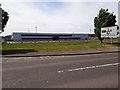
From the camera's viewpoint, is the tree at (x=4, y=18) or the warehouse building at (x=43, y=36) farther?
the warehouse building at (x=43, y=36)

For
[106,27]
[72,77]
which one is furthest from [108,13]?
[72,77]

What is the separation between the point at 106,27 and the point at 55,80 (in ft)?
116

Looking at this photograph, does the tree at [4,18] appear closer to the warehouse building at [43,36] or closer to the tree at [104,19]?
the tree at [104,19]

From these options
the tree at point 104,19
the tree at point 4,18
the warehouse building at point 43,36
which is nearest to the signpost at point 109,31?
the tree at point 104,19

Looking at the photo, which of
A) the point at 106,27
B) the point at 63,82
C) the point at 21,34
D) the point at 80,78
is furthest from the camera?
the point at 21,34

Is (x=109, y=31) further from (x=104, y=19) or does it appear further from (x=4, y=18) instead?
(x=4, y=18)

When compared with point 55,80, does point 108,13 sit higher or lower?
higher

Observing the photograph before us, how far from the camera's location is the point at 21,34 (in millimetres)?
117062

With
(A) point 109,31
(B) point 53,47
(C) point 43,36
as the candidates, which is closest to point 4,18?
(B) point 53,47

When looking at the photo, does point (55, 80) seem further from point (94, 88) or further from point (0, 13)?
point (0, 13)

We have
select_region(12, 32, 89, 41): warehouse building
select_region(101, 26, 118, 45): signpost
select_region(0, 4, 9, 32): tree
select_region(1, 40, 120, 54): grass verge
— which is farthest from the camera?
select_region(12, 32, 89, 41): warehouse building

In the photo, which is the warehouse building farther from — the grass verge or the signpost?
the signpost

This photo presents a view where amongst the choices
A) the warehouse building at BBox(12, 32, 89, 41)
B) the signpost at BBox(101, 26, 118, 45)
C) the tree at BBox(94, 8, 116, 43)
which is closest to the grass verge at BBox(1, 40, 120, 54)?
the signpost at BBox(101, 26, 118, 45)

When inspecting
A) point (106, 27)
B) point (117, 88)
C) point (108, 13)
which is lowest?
point (117, 88)
